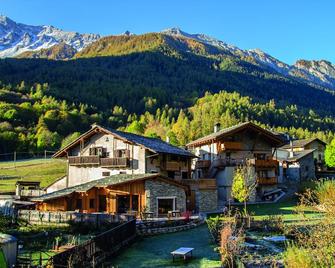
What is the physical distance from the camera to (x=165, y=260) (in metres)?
21.7

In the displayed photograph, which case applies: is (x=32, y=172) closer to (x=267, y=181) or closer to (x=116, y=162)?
(x=116, y=162)

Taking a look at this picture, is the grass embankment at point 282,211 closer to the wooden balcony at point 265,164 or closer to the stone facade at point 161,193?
the wooden balcony at point 265,164

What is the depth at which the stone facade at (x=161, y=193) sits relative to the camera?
Result: 3588cm

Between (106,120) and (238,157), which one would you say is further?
(106,120)

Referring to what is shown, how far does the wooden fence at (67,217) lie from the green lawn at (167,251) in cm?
363

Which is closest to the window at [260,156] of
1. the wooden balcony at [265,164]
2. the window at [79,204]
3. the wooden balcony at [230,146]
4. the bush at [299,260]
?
the wooden balcony at [265,164]

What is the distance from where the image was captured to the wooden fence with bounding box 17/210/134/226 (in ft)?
101

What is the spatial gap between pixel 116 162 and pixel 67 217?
12031mm

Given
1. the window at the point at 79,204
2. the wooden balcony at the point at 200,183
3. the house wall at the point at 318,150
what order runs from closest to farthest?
the window at the point at 79,204, the wooden balcony at the point at 200,183, the house wall at the point at 318,150

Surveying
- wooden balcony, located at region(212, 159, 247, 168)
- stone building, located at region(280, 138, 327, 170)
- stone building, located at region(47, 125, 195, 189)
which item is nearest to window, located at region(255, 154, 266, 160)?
Answer: wooden balcony, located at region(212, 159, 247, 168)

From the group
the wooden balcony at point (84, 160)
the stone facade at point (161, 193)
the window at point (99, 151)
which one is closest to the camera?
the stone facade at point (161, 193)

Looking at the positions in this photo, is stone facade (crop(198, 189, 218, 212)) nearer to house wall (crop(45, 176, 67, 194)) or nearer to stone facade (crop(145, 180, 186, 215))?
stone facade (crop(145, 180, 186, 215))

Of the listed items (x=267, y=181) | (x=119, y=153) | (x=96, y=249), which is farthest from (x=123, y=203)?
(x=267, y=181)

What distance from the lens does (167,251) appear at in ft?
78.1
